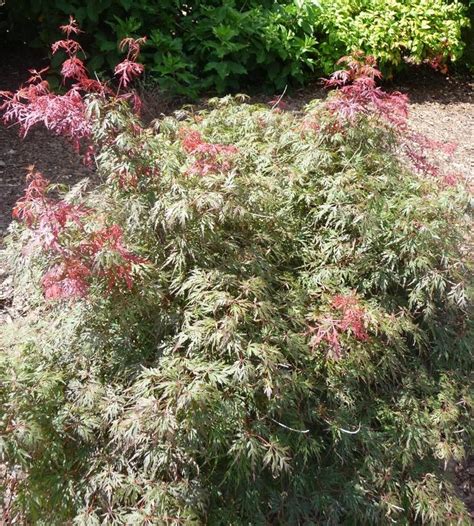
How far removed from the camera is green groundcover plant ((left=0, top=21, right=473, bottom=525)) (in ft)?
7.85

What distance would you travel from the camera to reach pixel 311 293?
2.86 metres

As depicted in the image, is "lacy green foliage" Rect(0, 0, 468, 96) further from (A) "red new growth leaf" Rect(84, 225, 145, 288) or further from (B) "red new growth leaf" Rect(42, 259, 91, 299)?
(B) "red new growth leaf" Rect(42, 259, 91, 299)

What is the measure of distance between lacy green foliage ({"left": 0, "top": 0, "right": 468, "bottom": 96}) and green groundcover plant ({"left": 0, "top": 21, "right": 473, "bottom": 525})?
12.7 feet

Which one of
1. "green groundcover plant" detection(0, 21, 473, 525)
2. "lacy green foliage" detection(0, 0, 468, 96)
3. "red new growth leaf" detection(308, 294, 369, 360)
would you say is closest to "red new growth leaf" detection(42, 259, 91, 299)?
"green groundcover plant" detection(0, 21, 473, 525)

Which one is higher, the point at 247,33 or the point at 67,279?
the point at 67,279

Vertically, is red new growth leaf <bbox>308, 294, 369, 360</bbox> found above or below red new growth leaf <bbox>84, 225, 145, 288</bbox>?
below

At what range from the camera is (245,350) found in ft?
8.02

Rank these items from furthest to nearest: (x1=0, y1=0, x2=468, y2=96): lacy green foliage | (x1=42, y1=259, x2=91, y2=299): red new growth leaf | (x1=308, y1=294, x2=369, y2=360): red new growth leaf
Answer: (x1=0, y1=0, x2=468, y2=96): lacy green foliage
(x1=308, y1=294, x2=369, y2=360): red new growth leaf
(x1=42, y1=259, x2=91, y2=299): red new growth leaf

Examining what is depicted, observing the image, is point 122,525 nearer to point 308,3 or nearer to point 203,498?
point 203,498

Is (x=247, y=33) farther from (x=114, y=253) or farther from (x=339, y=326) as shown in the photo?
(x=114, y=253)

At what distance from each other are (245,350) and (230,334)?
0.09 meters

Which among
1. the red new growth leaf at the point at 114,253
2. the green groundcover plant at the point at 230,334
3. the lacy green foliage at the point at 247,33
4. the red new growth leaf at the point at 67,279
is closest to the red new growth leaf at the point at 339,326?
the green groundcover plant at the point at 230,334

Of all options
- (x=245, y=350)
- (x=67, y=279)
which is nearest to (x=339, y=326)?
(x=245, y=350)

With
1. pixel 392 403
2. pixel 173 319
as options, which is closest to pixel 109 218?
pixel 173 319
